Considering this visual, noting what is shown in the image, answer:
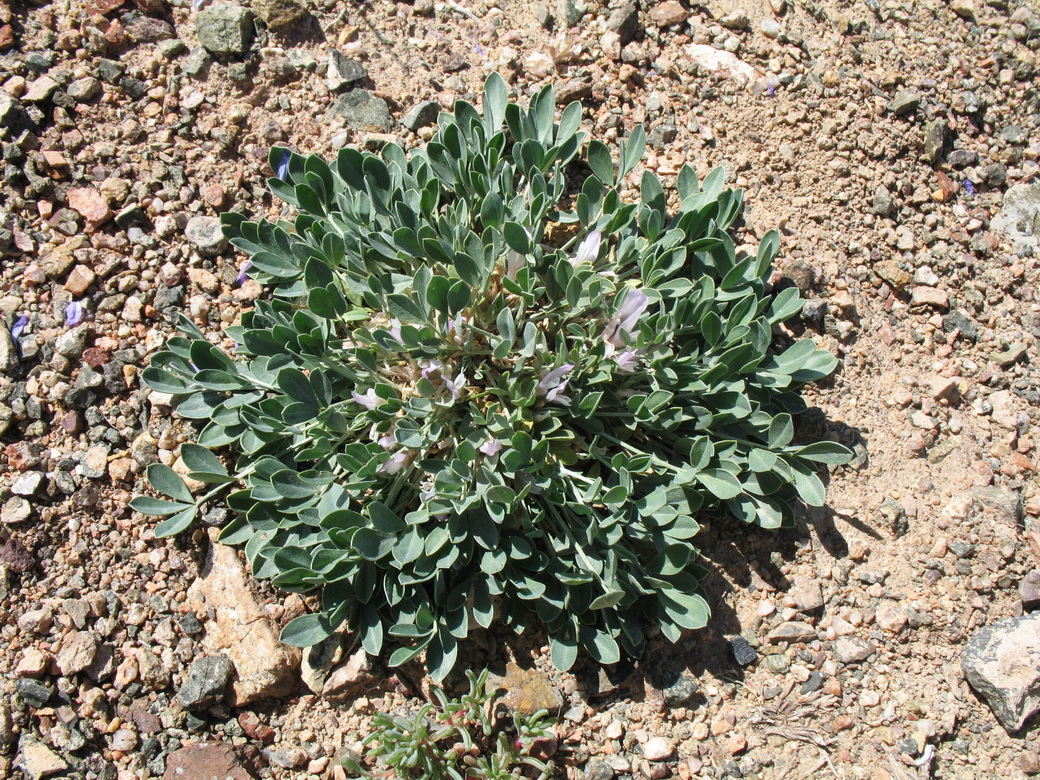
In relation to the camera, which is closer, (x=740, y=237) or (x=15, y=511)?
(x=15, y=511)

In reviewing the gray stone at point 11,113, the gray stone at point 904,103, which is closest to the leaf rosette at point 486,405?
the gray stone at point 11,113

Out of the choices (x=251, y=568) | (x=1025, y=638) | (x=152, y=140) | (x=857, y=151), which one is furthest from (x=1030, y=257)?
(x=152, y=140)

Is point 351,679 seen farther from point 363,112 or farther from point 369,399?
point 363,112

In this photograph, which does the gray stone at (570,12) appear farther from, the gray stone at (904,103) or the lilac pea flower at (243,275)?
the lilac pea flower at (243,275)

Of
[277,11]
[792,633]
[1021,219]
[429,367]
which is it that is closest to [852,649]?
[792,633]

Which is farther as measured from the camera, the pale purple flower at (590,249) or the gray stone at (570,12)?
the gray stone at (570,12)

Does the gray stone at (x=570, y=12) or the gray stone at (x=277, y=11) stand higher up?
the gray stone at (x=570, y=12)
